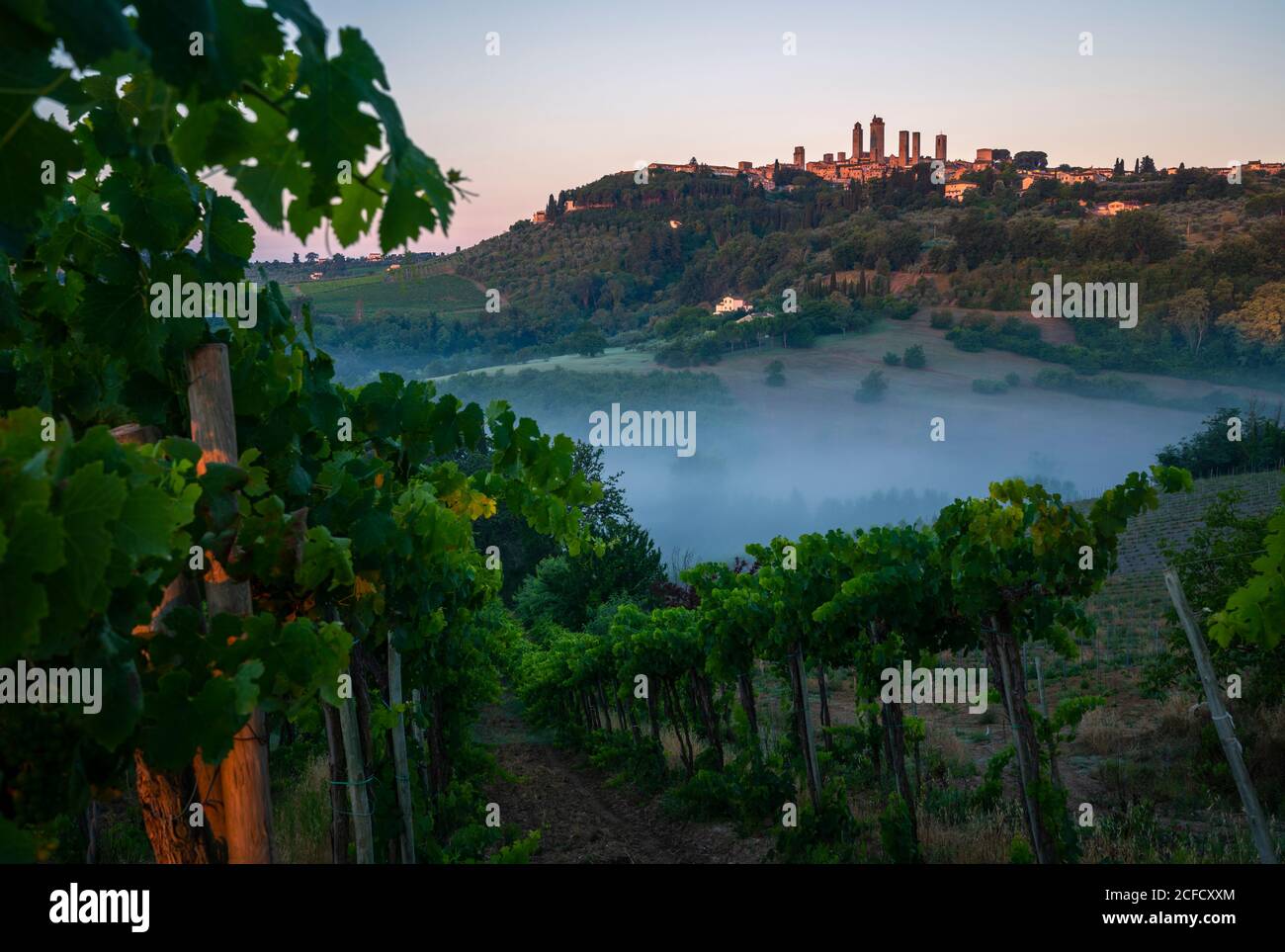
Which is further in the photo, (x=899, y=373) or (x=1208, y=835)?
(x=899, y=373)

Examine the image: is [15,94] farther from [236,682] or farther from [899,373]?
[899,373]

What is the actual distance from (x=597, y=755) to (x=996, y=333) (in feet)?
252

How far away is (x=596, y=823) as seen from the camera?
37.6ft

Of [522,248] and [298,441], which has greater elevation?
[522,248]

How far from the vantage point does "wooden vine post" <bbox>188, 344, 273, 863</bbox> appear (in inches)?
95.3

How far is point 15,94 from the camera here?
1.00m
